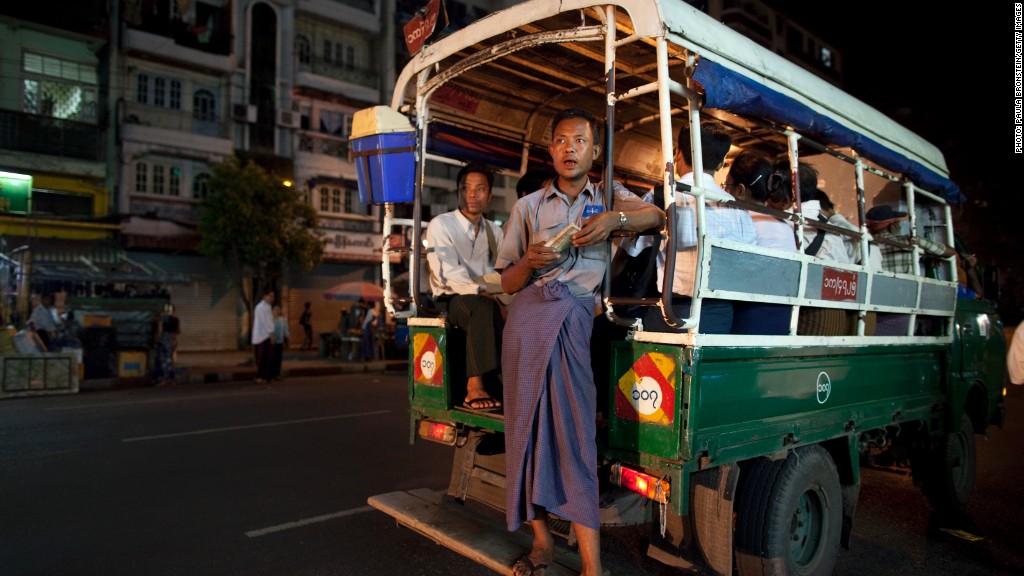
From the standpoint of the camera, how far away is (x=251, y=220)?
20.0 m

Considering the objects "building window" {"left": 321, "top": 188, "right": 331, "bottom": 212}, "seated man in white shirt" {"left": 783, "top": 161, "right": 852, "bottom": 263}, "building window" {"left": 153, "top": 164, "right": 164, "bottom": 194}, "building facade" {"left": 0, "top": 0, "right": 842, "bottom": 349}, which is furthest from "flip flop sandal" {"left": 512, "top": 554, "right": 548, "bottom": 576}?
"building window" {"left": 321, "top": 188, "right": 331, "bottom": 212}

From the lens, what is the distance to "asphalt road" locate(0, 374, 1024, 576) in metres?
3.85

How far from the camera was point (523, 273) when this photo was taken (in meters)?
2.79

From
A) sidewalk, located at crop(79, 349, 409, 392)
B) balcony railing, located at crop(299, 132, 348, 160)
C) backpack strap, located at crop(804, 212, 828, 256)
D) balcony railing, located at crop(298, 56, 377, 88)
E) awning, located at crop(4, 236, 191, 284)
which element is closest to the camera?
backpack strap, located at crop(804, 212, 828, 256)

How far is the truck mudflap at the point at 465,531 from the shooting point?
280 cm

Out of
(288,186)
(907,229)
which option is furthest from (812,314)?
(288,186)

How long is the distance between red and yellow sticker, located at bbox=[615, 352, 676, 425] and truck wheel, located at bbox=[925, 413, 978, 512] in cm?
343

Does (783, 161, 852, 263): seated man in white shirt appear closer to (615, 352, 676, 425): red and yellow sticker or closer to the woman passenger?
the woman passenger

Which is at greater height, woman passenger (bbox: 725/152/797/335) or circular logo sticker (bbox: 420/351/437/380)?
woman passenger (bbox: 725/152/797/335)

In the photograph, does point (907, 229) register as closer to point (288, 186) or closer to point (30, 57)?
point (288, 186)

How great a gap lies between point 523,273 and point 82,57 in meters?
23.2

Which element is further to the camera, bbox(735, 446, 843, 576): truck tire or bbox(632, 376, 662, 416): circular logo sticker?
bbox(735, 446, 843, 576): truck tire

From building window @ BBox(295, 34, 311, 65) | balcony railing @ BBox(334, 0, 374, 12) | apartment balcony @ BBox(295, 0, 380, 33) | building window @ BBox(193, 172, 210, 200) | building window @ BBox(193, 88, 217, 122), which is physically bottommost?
building window @ BBox(193, 172, 210, 200)

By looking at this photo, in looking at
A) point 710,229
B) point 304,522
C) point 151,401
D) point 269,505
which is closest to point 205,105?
point 151,401
